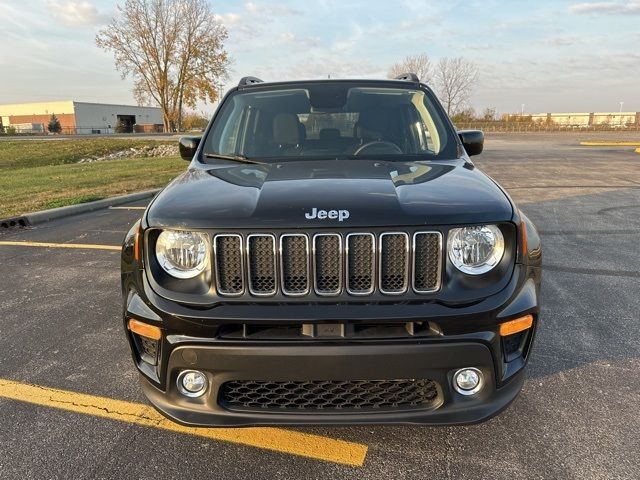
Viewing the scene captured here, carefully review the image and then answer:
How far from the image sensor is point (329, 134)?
342 cm

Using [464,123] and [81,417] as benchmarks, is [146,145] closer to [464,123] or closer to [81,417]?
[81,417]

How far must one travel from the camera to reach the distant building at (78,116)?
283 feet

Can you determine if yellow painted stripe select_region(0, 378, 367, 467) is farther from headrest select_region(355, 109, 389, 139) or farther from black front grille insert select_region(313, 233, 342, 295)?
headrest select_region(355, 109, 389, 139)

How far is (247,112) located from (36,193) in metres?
8.43

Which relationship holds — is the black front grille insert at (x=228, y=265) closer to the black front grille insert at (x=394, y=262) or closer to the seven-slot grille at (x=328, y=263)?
the seven-slot grille at (x=328, y=263)

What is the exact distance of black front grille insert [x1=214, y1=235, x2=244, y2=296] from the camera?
2045mm

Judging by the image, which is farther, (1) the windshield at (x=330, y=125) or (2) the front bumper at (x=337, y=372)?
(1) the windshield at (x=330, y=125)

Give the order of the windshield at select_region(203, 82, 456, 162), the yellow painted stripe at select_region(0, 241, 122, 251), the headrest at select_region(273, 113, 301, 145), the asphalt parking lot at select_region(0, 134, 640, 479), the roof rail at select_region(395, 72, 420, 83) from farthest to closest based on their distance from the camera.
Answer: the yellow painted stripe at select_region(0, 241, 122, 251) < the roof rail at select_region(395, 72, 420, 83) < the headrest at select_region(273, 113, 301, 145) < the windshield at select_region(203, 82, 456, 162) < the asphalt parking lot at select_region(0, 134, 640, 479)

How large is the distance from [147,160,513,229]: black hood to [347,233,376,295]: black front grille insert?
0.22 ft

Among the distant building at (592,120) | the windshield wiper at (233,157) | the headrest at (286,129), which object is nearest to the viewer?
the windshield wiper at (233,157)

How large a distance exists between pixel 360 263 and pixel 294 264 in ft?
Result: 0.92

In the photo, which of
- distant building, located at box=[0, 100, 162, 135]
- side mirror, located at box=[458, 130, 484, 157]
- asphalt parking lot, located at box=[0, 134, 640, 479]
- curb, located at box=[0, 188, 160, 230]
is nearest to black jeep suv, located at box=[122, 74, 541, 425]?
asphalt parking lot, located at box=[0, 134, 640, 479]

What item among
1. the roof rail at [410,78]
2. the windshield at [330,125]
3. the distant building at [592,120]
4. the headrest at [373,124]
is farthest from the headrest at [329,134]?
the distant building at [592,120]

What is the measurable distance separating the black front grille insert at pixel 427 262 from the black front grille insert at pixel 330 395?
1.36 feet
